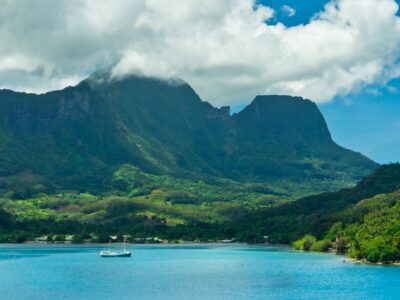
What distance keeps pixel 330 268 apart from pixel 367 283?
35.0 meters

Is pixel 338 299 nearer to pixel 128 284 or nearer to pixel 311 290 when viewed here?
pixel 311 290

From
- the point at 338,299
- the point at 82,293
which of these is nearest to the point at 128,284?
the point at 82,293

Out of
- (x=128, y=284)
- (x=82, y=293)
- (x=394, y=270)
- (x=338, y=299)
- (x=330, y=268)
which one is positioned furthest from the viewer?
(x=330, y=268)

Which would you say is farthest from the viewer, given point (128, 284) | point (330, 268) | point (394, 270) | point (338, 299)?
point (330, 268)

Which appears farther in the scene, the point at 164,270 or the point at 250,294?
the point at 164,270

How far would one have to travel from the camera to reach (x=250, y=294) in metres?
137

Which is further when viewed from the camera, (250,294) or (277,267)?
(277,267)

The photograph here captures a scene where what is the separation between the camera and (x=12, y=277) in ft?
576

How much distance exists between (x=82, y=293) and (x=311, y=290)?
48.2m

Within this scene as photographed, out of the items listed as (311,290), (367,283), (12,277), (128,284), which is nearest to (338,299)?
(311,290)

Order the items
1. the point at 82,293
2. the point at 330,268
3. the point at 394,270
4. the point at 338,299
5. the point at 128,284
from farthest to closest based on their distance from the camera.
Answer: the point at 330,268 → the point at 394,270 → the point at 128,284 → the point at 82,293 → the point at 338,299

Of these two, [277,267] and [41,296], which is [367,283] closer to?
[277,267]

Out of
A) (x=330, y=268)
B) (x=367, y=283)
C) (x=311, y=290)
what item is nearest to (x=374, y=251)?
(x=330, y=268)

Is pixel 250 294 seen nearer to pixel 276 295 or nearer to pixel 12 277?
pixel 276 295
